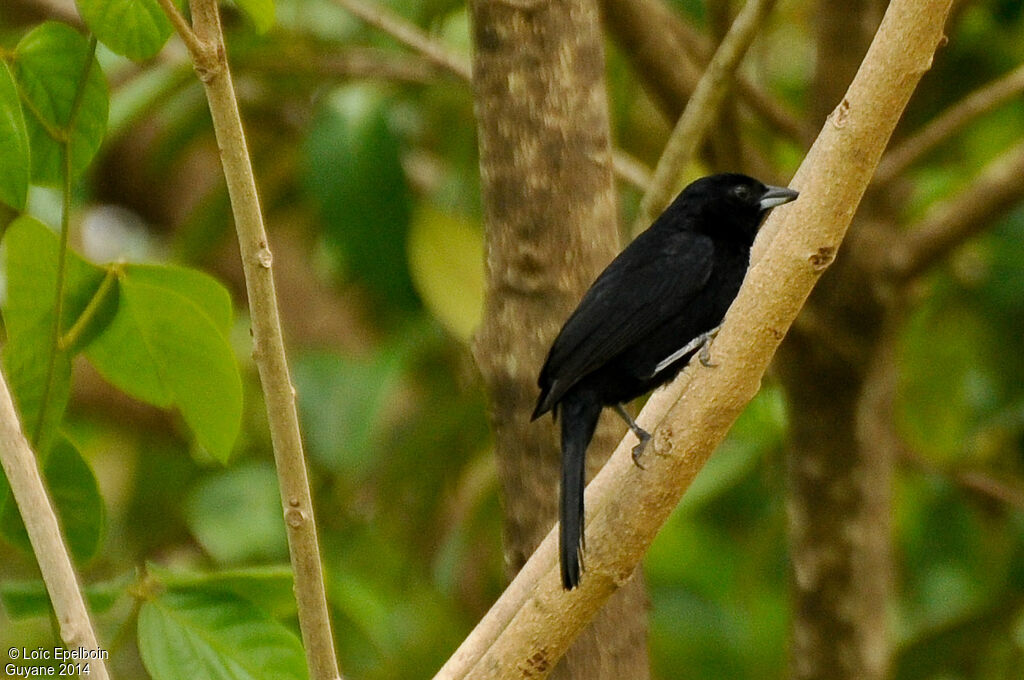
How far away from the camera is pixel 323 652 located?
185cm

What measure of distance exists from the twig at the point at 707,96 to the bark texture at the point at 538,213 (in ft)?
1.08

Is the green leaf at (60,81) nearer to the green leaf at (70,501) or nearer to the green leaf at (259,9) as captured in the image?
the green leaf at (259,9)

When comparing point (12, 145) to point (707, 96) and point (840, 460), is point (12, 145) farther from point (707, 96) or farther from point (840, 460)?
point (840, 460)

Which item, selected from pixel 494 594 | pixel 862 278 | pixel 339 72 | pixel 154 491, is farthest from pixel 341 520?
pixel 862 278

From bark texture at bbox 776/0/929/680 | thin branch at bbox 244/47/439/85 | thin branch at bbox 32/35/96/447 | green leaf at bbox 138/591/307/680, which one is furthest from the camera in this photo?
thin branch at bbox 244/47/439/85

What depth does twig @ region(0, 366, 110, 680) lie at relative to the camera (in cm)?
158

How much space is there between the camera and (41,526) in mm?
1587

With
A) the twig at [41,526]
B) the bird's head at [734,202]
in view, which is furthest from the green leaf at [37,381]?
the bird's head at [734,202]

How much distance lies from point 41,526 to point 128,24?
669 mm

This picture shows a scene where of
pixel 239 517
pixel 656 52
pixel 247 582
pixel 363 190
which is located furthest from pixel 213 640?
pixel 363 190

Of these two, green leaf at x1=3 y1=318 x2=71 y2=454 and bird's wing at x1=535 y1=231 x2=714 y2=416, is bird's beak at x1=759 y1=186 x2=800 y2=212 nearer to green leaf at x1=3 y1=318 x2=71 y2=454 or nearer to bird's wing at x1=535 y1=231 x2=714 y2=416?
bird's wing at x1=535 y1=231 x2=714 y2=416

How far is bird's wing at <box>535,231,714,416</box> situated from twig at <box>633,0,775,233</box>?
12 cm

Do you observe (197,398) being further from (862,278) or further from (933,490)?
(933,490)

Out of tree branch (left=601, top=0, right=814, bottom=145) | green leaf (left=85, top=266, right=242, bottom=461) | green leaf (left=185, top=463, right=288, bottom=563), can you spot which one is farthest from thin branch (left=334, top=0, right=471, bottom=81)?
green leaf (left=85, top=266, right=242, bottom=461)
